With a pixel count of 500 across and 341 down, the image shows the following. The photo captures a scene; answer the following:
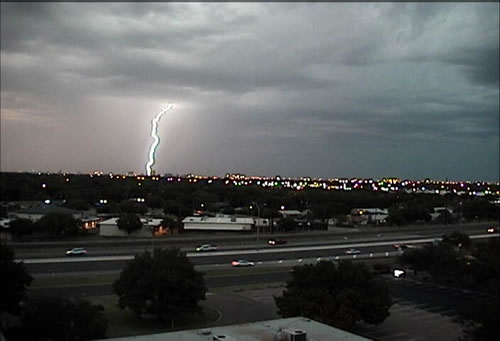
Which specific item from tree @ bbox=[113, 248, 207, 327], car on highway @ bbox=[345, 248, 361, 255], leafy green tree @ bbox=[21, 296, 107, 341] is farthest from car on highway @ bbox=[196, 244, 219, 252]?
leafy green tree @ bbox=[21, 296, 107, 341]

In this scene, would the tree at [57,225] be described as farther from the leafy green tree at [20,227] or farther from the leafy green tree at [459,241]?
the leafy green tree at [459,241]

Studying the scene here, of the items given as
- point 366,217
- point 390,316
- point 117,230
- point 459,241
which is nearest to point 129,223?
point 117,230

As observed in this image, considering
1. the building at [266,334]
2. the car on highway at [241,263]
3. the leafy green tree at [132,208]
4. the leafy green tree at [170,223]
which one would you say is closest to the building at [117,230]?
the leafy green tree at [170,223]

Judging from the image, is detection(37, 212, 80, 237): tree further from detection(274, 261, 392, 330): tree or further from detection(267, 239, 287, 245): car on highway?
detection(274, 261, 392, 330): tree

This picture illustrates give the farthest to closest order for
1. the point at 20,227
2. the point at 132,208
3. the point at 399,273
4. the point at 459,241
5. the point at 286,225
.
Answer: the point at 132,208, the point at 286,225, the point at 20,227, the point at 459,241, the point at 399,273

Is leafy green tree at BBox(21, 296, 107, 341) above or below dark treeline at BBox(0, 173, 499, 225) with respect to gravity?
below

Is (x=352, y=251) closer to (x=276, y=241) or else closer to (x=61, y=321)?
(x=276, y=241)
